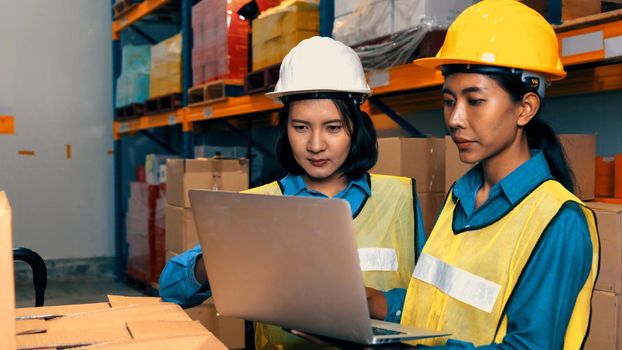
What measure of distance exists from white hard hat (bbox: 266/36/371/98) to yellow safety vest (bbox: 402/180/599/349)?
1.89 ft

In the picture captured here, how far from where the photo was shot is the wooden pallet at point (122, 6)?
713cm

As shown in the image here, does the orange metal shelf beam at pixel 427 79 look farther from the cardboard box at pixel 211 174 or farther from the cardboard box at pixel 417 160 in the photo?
the cardboard box at pixel 211 174

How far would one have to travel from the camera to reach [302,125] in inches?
77.0

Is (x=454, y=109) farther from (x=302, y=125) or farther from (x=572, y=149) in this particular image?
(x=572, y=149)

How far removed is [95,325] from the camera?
1524 millimetres

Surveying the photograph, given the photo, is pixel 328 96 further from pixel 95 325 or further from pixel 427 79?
pixel 427 79

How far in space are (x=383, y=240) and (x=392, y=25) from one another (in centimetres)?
146

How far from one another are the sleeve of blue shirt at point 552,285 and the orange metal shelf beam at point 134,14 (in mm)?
5550

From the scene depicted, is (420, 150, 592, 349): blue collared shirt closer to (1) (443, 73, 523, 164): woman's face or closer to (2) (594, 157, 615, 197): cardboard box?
(1) (443, 73, 523, 164): woman's face

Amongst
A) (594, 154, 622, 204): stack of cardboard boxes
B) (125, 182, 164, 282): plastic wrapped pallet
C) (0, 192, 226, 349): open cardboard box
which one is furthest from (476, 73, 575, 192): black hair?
(125, 182, 164, 282): plastic wrapped pallet

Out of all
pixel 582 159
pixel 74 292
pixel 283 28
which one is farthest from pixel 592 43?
pixel 74 292

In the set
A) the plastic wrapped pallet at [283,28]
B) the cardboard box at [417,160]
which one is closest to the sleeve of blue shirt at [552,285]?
the cardboard box at [417,160]

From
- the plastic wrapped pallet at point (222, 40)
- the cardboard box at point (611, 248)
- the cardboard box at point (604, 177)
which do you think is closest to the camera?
the cardboard box at point (611, 248)

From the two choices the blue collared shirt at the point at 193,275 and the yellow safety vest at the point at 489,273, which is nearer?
the yellow safety vest at the point at 489,273
